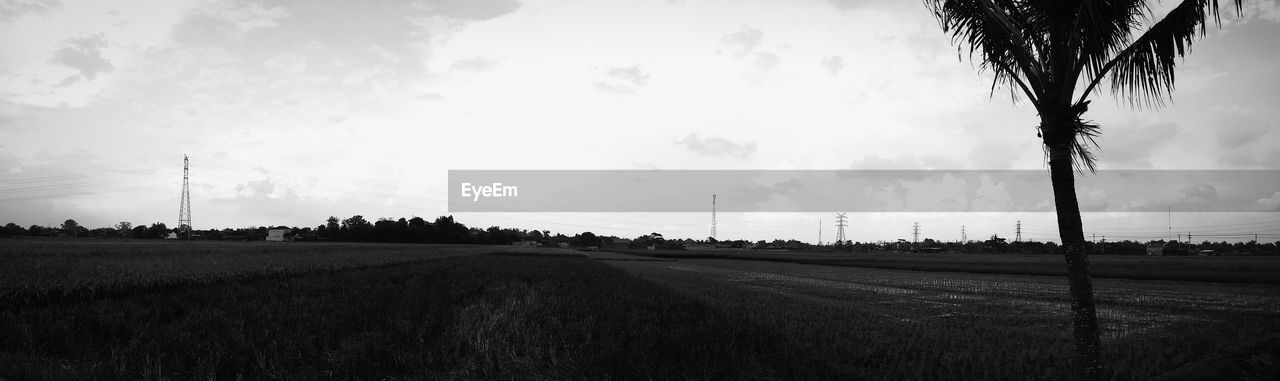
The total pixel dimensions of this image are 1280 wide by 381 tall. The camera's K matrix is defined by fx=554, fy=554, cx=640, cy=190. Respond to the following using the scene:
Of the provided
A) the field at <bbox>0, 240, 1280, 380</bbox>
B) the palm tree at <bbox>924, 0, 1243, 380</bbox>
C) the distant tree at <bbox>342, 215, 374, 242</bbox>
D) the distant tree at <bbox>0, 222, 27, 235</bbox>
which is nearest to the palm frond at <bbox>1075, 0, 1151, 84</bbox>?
the palm tree at <bbox>924, 0, 1243, 380</bbox>

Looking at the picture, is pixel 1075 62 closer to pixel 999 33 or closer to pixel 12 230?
pixel 999 33

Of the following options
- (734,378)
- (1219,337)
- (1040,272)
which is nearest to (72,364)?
(734,378)

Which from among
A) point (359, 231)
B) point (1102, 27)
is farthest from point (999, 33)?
point (359, 231)

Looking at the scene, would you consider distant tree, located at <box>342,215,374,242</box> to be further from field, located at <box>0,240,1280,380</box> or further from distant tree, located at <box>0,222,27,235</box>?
field, located at <box>0,240,1280,380</box>

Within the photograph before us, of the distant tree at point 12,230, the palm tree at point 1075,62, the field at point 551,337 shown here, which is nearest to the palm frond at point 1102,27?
the palm tree at point 1075,62

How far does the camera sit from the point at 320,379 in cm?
669

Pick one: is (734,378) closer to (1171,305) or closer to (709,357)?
(709,357)

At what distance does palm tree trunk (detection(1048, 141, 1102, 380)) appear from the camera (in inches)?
185

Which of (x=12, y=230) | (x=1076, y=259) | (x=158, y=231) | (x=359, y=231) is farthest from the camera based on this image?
(x=359, y=231)

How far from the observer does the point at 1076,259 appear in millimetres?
4676

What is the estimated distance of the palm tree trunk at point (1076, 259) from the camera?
469cm

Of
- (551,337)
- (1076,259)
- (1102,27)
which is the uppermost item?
(1102,27)

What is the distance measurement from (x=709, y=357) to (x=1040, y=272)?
4467 centimetres

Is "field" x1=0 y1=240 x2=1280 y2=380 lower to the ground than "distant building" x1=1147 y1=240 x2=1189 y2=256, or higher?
higher
